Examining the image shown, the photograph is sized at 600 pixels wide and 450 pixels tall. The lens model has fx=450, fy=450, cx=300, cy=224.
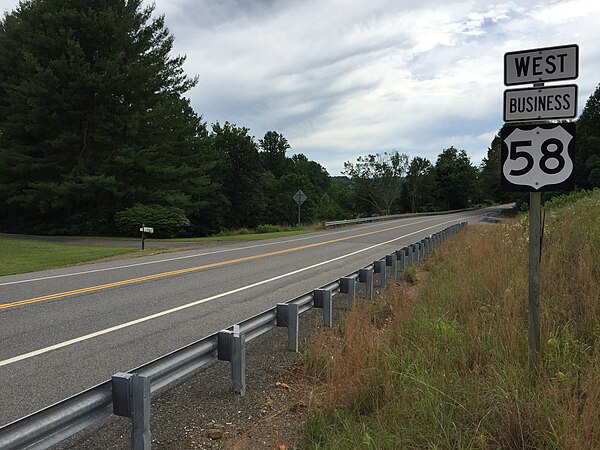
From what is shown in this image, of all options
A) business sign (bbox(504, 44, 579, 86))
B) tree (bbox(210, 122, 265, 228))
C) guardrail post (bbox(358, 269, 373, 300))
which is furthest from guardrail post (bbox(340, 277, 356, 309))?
tree (bbox(210, 122, 265, 228))

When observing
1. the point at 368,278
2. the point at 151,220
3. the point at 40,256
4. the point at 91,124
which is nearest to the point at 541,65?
the point at 368,278

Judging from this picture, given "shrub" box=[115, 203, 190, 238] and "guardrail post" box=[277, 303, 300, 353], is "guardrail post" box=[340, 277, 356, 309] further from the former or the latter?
"shrub" box=[115, 203, 190, 238]

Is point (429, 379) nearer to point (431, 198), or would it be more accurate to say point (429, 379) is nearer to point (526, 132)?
point (526, 132)

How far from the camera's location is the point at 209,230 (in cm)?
Answer: 5231

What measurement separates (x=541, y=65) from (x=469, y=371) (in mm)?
2764

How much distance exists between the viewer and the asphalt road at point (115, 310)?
493cm

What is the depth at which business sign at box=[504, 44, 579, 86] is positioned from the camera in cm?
383

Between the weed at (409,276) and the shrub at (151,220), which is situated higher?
the shrub at (151,220)

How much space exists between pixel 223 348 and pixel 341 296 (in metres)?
5.30

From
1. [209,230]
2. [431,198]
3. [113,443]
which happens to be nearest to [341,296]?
[113,443]

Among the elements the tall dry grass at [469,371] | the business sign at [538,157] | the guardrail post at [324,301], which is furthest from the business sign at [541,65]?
the guardrail post at [324,301]

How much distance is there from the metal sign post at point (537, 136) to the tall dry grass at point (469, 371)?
44cm

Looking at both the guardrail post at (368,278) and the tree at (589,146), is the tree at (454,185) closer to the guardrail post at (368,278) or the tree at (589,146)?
the tree at (589,146)

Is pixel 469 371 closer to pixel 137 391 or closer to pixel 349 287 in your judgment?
pixel 137 391
